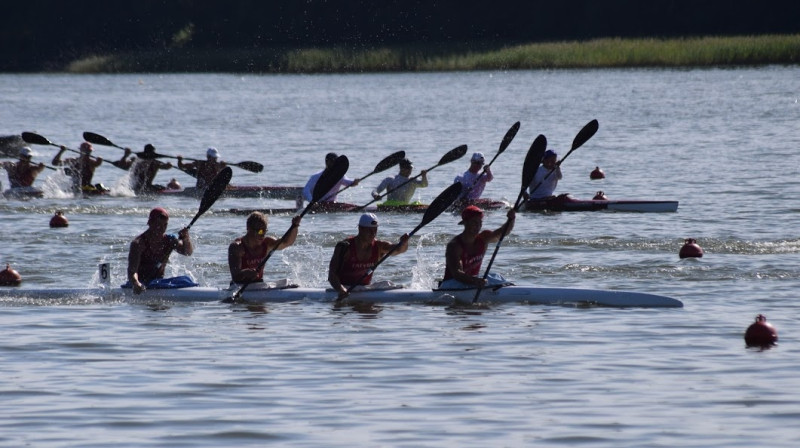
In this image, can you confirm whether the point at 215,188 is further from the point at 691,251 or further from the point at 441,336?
the point at 691,251

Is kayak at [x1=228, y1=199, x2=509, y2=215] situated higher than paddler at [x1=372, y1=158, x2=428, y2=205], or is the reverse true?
paddler at [x1=372, y1=158, x2=428, y2=205]

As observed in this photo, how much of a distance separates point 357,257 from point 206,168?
475 inches

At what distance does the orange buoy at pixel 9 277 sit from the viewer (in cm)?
1802

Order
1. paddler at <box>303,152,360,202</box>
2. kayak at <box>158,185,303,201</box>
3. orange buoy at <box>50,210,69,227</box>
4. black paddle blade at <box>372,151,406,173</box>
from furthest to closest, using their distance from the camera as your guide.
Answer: kayak at <box>158,185,303,201</box>, orange buoy at <box>50,210,69,227</box>, paddler at <box>303,152,360,202</box>, black paddle blade at <box>372,151,406,173</box>

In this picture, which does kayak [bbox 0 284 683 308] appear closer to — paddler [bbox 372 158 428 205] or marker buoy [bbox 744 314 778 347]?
marker buoy [bbox 744 314 778 347]

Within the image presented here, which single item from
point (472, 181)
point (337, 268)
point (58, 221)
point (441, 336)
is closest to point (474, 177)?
point (472, 181)

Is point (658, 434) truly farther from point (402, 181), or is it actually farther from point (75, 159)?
point (75, 159)

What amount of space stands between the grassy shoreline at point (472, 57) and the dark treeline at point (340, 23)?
3.88 meters

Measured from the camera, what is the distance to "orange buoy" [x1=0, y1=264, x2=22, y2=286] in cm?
1802

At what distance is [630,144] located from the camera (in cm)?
3975

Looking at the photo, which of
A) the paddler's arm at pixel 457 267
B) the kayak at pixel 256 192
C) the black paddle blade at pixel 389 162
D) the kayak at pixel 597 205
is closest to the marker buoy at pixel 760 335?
the paddler's arm at pixel 457 267

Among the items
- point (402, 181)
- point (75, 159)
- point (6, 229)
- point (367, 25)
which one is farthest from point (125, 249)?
point (367, 25)

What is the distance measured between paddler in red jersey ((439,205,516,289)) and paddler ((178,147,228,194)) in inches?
465

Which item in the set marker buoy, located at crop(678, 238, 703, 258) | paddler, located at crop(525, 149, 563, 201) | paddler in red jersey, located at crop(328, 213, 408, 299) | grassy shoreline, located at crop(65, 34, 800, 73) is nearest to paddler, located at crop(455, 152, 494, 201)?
paddler, located at crop(525, 149, 563, 201)
